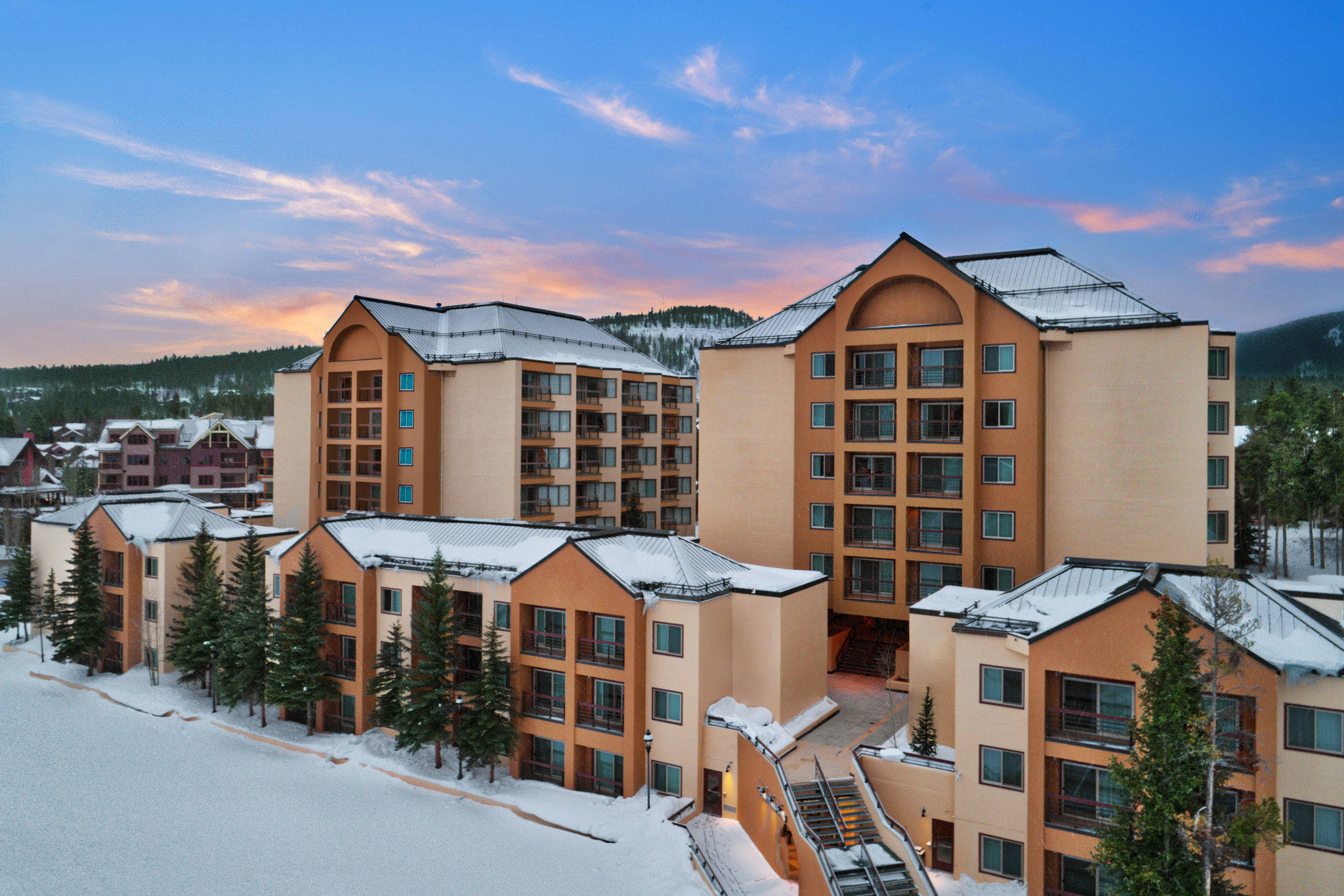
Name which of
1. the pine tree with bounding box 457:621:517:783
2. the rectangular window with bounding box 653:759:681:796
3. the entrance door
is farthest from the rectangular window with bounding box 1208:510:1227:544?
the pine tree with bounding box 457:621:517:783

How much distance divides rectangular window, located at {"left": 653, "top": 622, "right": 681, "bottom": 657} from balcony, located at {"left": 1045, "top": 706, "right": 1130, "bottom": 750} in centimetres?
1121

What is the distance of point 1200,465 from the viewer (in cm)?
2933

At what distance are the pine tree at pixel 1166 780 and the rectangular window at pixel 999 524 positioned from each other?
51.8 feet

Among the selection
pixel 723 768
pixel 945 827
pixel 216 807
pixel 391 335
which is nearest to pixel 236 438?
pixel 391 335

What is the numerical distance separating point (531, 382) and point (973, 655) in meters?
32.0

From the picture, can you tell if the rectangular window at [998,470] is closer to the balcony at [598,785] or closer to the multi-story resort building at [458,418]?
the balcony at [598,785]

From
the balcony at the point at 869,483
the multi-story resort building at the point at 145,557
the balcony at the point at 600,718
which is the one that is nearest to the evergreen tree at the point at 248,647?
the multi-story resort building at the point at 145,557

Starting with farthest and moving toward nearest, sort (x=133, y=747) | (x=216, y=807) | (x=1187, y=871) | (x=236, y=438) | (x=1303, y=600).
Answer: (x=236, y=438)
(x=133, y=747)
(x=216, y=807)
(x=1303, y=600)
(x=1187, y=871)

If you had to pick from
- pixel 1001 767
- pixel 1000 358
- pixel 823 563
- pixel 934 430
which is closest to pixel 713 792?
pixel 1001 767

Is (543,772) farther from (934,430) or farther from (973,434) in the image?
(973,434)

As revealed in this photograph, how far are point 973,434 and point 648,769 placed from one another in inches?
706

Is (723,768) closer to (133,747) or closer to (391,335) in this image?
(133,747)

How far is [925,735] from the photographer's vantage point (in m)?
23.2

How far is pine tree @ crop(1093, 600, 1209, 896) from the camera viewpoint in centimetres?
1554
